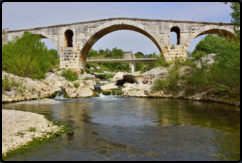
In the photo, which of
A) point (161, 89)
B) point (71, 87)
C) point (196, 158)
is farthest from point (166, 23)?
point (196, 158)

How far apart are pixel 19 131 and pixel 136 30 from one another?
25349 millimetres

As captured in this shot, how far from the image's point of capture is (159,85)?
15.4 metres

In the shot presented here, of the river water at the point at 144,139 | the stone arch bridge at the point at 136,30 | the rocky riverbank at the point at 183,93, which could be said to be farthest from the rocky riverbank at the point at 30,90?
the stone arch bridge at the point at 136,30

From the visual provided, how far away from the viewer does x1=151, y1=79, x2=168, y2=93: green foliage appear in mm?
15091

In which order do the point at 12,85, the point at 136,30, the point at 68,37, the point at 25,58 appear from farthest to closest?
1. the point at 68,37
2. the point at 136,30
3. the point at 25,58
4. the point at 12,85

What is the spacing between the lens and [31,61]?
17922 mm

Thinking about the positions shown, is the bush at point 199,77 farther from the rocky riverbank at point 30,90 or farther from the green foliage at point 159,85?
the rocky riverbank at point 30,90

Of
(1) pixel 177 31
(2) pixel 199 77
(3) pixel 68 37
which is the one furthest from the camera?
(3) pixel 68 37

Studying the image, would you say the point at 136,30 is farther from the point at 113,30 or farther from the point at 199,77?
the point at 199,77

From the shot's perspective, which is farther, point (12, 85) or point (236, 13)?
point (12, 85)

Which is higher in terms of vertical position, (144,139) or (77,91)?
(77,91)

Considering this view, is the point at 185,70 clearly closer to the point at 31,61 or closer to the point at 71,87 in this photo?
the point at 71,87

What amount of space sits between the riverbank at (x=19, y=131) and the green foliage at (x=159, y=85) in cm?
999

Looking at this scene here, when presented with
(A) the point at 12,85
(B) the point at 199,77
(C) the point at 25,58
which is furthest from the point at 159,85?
(C) the point at 25,58
